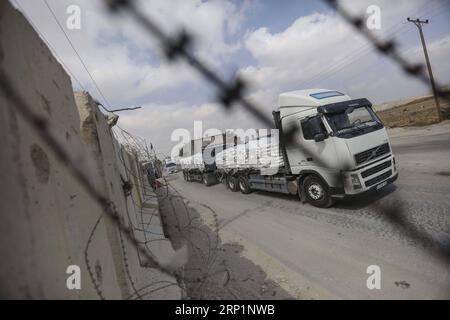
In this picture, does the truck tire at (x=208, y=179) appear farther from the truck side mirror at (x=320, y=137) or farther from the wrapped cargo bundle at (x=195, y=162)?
the truck side mirror at (x=320, y=137)

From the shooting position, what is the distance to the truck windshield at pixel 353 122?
6211mm

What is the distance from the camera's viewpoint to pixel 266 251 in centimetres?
518

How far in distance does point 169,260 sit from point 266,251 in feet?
6.26

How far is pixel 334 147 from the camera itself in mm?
6156

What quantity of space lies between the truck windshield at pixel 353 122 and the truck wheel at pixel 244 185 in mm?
4814

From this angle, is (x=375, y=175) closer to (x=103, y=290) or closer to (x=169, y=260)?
(x=169, y=260)

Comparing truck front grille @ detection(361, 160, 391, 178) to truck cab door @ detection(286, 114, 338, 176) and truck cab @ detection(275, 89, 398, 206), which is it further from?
truck cab door @ detection(286, 114, 338, 176)

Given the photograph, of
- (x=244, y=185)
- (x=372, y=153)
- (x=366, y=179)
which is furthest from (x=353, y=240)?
(x=244, y=185)

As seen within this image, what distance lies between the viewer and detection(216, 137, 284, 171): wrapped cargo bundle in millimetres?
8445

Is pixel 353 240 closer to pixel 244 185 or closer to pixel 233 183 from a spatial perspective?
pixel 244 185

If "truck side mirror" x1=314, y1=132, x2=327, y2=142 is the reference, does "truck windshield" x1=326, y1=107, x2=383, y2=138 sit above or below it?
above

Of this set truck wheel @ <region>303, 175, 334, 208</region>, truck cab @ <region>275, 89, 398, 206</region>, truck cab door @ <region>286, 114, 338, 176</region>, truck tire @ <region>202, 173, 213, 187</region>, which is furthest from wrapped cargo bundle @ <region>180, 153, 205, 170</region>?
truck cab @ <region>275, 89, 398, 206</region>
